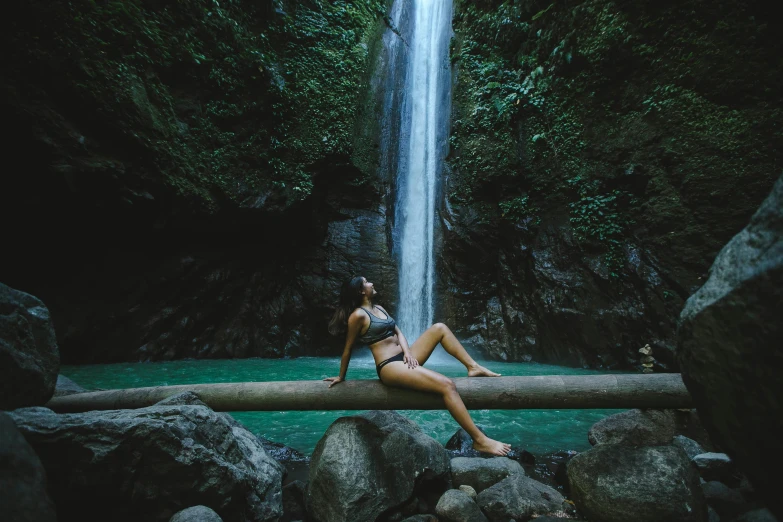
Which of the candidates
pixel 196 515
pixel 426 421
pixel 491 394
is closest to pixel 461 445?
pixel 426 421

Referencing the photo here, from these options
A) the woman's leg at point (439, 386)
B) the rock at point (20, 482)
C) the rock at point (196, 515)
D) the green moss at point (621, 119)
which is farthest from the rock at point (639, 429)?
the green moss at point (621, 119)

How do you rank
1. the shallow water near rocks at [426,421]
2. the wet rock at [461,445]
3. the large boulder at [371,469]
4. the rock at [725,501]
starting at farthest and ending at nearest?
the shallow water near rocks at [426,421], the wet rock at [461,445], the large boulder at [371,469], the rock at [725,501]

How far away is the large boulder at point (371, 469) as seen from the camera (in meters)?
2.32

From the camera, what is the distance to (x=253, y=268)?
12.4 meters

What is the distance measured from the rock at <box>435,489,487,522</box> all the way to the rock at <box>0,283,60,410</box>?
9.23ft

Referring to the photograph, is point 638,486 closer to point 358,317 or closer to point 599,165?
point 358,317

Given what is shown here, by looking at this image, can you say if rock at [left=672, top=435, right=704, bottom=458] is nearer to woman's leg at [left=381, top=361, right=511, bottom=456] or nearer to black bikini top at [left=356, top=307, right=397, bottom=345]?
woman's leg at [left=381, top=361, right=511, bottom=456]

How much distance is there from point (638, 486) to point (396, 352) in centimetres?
183

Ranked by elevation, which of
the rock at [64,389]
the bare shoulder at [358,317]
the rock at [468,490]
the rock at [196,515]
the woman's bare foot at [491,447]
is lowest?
the rock at [468,490]

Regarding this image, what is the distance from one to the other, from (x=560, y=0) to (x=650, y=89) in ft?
13.2

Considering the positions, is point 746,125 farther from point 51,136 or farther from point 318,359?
point 51,136

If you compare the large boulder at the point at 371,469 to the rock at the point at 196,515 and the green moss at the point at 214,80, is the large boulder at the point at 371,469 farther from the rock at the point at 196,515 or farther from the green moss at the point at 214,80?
the green moss at the point at 214,80

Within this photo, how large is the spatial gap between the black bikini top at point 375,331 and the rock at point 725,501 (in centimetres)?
246

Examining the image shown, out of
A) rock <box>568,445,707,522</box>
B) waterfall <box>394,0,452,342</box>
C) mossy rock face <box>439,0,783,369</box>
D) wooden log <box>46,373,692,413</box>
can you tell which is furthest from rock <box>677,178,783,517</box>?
waterfall <box>394,0,452,342</box>
